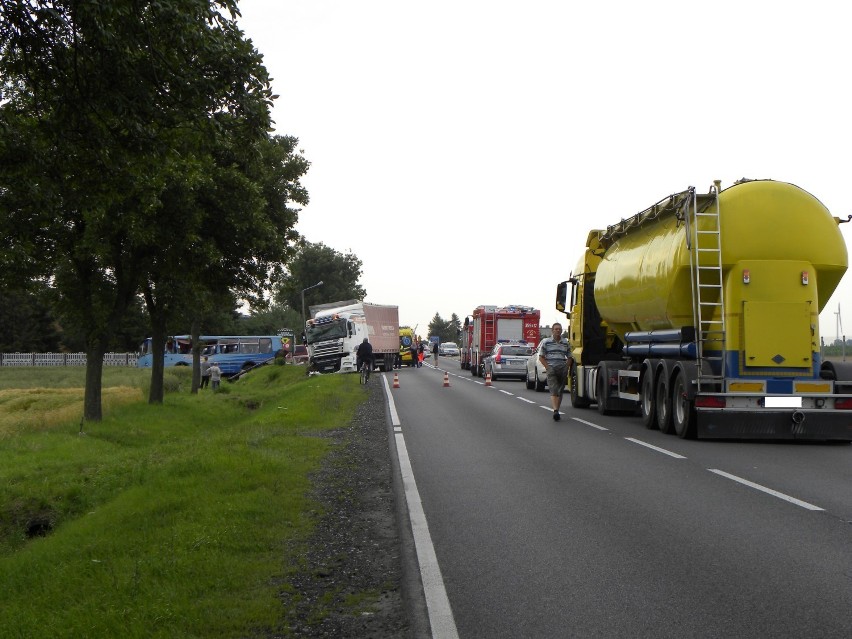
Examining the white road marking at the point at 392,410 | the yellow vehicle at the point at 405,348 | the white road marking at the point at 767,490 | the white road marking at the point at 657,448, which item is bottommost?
the white road marking at the point at 767,490

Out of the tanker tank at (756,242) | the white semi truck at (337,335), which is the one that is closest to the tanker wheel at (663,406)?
the tanker tank at (756,242)

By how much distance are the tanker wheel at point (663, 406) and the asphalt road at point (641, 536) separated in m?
1.25

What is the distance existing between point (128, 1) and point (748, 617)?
20.8 ft

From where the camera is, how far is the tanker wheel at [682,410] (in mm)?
15016

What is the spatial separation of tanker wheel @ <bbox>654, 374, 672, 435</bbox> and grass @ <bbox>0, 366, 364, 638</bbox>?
5.68 metres

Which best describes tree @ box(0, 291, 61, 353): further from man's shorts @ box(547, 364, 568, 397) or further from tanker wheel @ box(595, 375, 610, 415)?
man's shorts @ box(547, 364, 568, 397)

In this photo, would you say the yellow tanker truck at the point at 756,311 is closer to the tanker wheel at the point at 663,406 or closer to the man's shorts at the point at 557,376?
the tanker wheel at the point at 663,406

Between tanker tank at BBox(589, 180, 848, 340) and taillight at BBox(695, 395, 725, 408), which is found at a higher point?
tanker tank at BBox(589, 180, 848, 340)

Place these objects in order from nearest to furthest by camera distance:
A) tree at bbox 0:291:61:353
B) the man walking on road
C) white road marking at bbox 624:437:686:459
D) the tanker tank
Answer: white road marking at bbox 624:437:686:459 < the tanker tank < the man walking on road < tree at bbox 0:291:61:353

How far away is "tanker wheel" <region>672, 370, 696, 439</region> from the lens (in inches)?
591

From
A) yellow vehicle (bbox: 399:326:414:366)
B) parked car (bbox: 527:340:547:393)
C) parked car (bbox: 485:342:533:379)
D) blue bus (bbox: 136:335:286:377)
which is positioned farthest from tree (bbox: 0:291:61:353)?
parked car (bbox: 527:340:547:393)

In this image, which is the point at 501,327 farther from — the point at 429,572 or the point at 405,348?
the point at 429,572

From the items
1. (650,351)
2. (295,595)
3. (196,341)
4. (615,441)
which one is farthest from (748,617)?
(196,341)

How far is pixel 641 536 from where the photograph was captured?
7684mm
